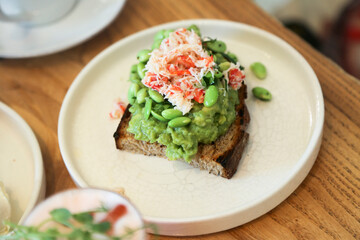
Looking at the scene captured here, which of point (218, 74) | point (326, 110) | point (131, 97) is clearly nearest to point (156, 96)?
point (131, 97)

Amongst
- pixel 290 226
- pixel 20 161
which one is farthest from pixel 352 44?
pixel 20 161

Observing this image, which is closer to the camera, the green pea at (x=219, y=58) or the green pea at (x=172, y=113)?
the green pea at (x=172, y=113)

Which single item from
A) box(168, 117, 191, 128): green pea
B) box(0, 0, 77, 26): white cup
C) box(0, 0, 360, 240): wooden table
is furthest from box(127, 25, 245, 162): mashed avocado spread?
box(0, 0, 77, 26): white cup

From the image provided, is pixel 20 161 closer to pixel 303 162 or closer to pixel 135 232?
pixel 135 232

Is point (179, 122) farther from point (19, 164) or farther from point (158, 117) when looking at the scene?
point (19, 164)

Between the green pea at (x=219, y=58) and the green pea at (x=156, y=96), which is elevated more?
the green pea at (x=219, y=58)

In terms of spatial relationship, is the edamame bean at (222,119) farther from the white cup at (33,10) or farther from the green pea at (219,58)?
the white cup at (33,10)

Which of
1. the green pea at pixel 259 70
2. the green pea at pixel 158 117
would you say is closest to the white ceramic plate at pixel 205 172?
the green pea at pixel 259 70
